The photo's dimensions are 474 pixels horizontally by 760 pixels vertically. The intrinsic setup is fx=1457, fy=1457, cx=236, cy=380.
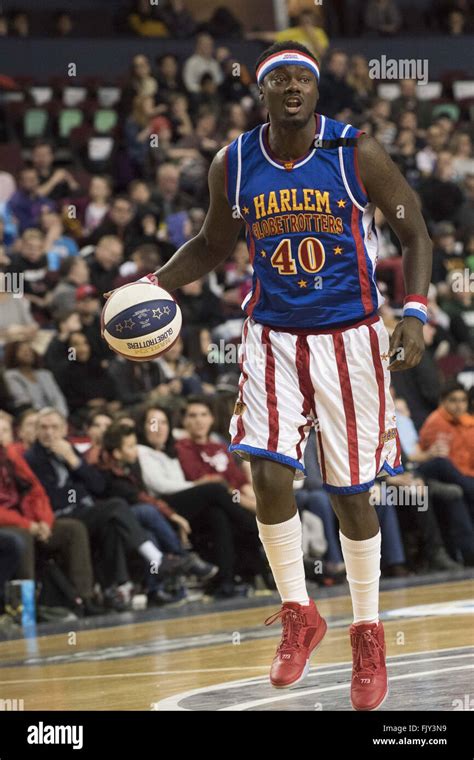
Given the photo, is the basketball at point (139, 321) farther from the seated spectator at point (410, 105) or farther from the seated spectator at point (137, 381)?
the seated spectator at point (410, 105)

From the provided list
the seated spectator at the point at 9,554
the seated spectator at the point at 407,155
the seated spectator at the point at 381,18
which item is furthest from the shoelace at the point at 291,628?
the seated spectator at the point at 381,18

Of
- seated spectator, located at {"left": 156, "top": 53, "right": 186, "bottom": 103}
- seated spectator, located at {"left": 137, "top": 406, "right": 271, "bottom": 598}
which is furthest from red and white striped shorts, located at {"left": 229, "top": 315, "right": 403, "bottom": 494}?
seated spectator, located at {"left": 156, "top": 53, "right": 186, "bottom": 103}

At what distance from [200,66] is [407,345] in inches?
480

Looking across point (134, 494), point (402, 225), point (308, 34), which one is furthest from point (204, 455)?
point (308, 34)

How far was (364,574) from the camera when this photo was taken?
5.85m

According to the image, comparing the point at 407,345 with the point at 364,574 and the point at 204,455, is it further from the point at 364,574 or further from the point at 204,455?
the point at 204,455

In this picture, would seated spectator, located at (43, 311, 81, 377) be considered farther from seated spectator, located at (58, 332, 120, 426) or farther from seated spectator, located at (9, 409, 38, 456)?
seated spectator, located at (9, 409, 38, 456)

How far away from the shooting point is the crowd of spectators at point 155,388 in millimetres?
9914

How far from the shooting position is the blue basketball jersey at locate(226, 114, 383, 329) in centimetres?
565

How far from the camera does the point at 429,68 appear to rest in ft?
62.7

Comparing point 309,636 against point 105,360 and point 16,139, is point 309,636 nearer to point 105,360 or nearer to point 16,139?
point 105,360

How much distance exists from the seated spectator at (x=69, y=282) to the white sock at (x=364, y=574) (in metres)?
6.46
